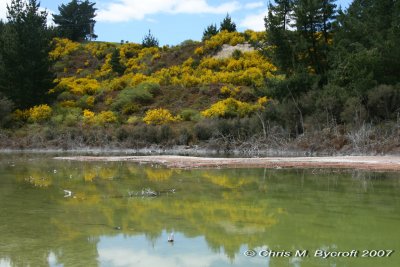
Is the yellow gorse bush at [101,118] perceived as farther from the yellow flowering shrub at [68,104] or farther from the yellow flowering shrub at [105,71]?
the yellow flowering shrub at [105,71]

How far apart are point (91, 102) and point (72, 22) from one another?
34105 millimetres

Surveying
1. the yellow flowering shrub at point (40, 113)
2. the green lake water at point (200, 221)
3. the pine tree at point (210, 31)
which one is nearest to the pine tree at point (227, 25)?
the pine tree at point (210, 31)

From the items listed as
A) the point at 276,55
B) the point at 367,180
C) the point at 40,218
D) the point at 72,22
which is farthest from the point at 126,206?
the point at 72,22

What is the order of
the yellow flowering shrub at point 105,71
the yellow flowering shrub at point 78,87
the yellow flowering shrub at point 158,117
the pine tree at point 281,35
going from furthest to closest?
the yellow flowering shrub at point 105,71, the yellow flowering shrub at point 78,87, the yellow flowering shrub at point 158,117, the pine tree at point 281,35

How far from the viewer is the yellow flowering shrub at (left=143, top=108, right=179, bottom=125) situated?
120 ft

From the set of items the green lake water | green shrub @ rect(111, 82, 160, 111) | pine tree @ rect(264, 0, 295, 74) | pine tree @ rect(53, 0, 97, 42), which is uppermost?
pine tree @ rect(53, 0, 97, 42)

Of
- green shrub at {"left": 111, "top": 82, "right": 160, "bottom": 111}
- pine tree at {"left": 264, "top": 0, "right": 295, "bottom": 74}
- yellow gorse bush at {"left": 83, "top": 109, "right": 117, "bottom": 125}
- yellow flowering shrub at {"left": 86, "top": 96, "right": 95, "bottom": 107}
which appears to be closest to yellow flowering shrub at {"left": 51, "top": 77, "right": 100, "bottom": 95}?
yellow flowering shrub at {"left": 86, "top": 96, "right": 95, "bottom": 107}

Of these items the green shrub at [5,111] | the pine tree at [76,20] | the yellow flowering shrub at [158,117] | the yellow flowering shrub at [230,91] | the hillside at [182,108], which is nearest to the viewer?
the hillside at [182,108]

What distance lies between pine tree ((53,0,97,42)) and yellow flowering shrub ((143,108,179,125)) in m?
38.6

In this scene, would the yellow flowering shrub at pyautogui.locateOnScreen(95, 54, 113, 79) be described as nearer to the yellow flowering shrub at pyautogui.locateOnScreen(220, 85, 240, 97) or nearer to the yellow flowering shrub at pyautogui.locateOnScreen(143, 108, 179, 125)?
the yellow flowering shrub at pyautogui.locateOnScreen(220, 85, 240, 97)

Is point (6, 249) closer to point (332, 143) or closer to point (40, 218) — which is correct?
point (40, 218)

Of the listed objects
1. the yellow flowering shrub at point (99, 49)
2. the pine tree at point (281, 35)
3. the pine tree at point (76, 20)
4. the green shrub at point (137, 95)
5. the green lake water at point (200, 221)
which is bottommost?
the green lake water at point (200, 221)

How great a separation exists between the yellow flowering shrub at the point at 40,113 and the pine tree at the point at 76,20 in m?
33.2

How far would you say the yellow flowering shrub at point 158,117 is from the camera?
36.6 meters
